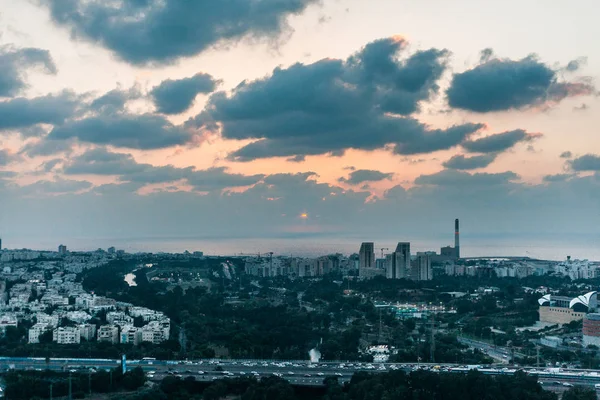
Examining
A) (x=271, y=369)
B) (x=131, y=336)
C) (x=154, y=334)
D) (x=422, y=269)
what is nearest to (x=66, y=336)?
(x=131, y=336)

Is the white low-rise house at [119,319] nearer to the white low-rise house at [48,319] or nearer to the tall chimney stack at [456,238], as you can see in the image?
the white low-rise house at [48,319]

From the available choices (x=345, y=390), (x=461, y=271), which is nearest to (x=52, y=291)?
(x=345, y=390)

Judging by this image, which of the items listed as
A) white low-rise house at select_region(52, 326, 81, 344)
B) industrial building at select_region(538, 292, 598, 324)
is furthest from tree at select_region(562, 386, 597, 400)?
white low-rise house at select_region(52, 326, 81, 344)

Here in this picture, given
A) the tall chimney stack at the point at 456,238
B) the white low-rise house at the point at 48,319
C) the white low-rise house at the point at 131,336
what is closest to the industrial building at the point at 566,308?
the white low-rise house at the point at 131,336

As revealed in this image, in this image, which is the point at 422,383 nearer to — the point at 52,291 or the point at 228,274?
the point at 52,291

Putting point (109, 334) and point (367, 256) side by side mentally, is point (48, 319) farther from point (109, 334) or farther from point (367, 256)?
point (367, 256)

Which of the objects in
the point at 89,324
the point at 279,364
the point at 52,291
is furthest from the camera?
the point at 52,291

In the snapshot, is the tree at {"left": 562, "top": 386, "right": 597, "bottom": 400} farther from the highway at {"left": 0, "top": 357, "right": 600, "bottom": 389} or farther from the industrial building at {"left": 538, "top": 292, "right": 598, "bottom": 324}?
the industrial building at {"left": 538, "top": 292, "right": 598, "bottom": 324}
